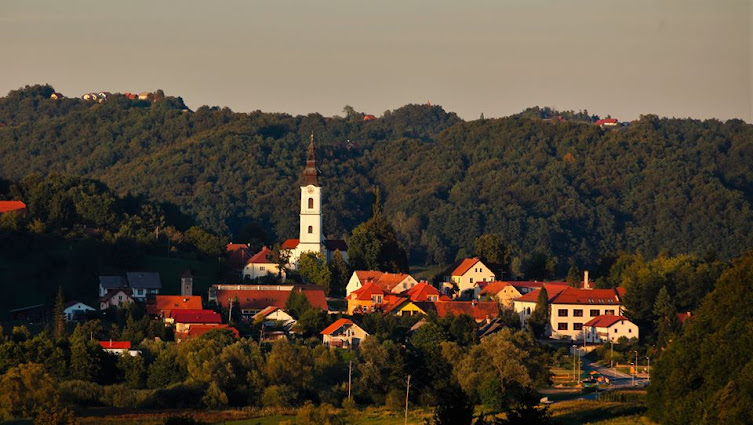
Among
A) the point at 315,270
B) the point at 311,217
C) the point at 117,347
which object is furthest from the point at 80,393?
the point at 311,217

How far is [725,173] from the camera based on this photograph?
14250 centimetres

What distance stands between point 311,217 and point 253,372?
23.9 metres

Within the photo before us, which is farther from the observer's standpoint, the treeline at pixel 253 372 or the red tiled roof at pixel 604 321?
the red tiled roof at pixel 604 321

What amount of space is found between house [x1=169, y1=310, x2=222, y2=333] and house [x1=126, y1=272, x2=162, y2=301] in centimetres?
390

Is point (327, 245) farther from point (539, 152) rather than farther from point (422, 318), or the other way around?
point (539, 152)

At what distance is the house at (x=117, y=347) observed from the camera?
53.3 m

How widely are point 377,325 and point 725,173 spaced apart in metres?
88.7

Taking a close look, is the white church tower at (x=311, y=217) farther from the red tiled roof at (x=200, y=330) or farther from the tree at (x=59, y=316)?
the red tiled roof at (x=200, y=330)

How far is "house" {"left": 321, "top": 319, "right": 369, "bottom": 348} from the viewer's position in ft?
192

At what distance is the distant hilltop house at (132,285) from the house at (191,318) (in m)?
3.23

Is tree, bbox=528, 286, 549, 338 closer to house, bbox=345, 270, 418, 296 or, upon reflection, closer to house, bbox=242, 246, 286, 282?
house, bbox=345, 270, 418, 296

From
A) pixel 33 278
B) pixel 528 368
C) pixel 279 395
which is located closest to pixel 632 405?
pixel 528 368

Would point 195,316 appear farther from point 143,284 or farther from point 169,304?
point 143,284

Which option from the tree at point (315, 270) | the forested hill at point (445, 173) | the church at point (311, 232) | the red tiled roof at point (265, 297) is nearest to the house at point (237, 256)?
the church at point (311, 232)
